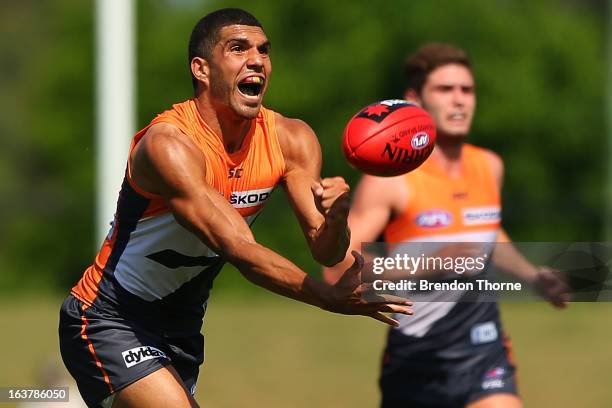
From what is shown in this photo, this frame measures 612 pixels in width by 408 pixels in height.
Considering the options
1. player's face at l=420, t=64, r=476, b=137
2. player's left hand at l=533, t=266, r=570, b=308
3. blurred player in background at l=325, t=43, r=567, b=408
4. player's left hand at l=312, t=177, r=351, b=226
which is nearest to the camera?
player's left hand at l=312, t=177, r=351, b=226

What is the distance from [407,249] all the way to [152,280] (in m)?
1.67

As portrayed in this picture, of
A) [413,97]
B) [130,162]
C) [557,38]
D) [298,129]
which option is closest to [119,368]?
[130,162]

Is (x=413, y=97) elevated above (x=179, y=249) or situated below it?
above

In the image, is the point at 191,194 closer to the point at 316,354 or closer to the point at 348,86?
the point at 316,354

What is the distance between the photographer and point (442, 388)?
6.53 m

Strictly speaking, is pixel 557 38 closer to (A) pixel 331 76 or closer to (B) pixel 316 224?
(A) pixel 331 76

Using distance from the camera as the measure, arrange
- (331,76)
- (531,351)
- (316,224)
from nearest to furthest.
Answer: (316,224)
(531,351)
(331,76)

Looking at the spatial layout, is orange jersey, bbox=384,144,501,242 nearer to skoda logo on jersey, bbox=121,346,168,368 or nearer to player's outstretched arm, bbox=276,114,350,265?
player's outstretched arm, bbox=276,114,350,265

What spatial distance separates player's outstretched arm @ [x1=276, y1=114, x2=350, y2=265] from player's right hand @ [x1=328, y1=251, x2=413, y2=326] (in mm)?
188

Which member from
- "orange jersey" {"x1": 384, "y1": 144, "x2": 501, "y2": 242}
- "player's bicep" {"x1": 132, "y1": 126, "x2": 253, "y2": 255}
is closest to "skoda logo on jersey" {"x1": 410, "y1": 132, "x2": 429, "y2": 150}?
"player's bicep" {"x1": 132, "y1": 126, "x2": 253, "y2": 255}

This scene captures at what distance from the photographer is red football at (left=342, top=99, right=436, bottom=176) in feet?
17.2

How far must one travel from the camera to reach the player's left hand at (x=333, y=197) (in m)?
4.50

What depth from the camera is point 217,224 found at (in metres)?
4.73

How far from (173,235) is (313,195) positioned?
713mm
